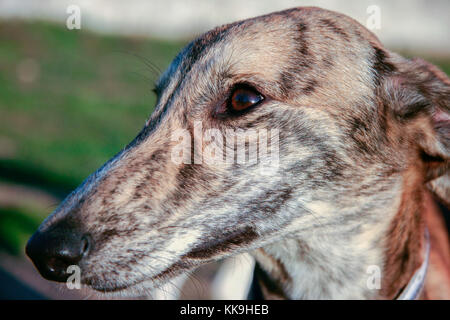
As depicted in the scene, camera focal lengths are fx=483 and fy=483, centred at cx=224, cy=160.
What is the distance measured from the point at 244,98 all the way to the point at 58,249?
105 centimetres

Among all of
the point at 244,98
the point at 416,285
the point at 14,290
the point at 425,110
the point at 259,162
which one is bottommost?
the point at 14,290

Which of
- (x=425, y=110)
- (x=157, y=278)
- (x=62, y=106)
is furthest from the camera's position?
(x=62, y=106)

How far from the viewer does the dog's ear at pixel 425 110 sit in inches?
96.6

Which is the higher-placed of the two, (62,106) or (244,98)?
(244,98)

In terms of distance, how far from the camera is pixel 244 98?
2.26m

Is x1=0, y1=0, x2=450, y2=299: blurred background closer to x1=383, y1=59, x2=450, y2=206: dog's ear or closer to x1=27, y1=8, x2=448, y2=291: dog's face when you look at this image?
x1=27, y1=8, x2=448, y2=291: dog's face

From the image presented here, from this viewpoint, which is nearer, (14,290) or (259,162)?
(259,162)

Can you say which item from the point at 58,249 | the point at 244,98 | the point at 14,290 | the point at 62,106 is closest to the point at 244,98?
the point at 244,98

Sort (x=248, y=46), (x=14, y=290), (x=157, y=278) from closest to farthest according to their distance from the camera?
(x=157, y=278) < (x=248, y=46) < (x=14, y=290)

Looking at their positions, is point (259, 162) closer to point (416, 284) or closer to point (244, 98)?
point (244, 98)

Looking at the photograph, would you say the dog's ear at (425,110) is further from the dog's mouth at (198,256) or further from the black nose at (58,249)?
the black nose at (58,249)

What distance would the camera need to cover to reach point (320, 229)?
243cm

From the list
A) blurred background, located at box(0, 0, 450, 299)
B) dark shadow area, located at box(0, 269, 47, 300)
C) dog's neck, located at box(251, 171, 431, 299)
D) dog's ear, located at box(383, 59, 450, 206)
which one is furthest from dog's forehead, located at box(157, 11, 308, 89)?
dark shadow area, located at box(0, 269, 47, 300)

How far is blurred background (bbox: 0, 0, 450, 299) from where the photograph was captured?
5004 millimetres
